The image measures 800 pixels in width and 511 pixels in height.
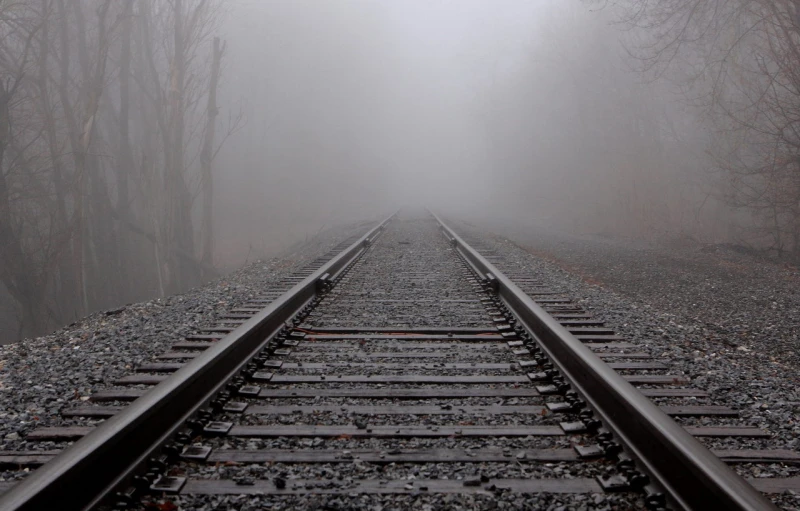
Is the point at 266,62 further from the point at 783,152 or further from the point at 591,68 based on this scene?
the point at 783,152

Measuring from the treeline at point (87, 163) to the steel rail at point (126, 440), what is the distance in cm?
1173

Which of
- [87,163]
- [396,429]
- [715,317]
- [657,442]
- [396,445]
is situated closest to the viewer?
[657,442]

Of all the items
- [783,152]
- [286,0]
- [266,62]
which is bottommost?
[783,152]

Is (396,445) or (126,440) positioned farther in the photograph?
(396,445)

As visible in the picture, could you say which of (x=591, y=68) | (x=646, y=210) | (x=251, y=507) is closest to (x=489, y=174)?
(x=591, y=68)

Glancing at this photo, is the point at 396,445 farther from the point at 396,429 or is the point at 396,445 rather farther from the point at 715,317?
the point at 715,317

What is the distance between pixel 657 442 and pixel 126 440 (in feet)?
6.31

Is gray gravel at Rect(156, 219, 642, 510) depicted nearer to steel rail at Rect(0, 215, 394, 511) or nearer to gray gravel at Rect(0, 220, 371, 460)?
steel rail at Rect(0, 215, 394, 511)

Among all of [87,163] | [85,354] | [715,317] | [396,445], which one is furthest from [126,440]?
[87,163]

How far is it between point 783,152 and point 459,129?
101 metres

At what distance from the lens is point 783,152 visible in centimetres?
1119

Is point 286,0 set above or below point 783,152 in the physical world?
above

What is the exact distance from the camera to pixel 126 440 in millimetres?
2207

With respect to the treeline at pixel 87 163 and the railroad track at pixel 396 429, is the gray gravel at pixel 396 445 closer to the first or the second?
the railroad track at pixel 396 429
